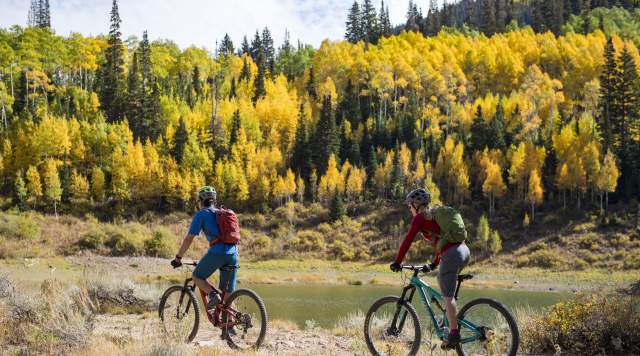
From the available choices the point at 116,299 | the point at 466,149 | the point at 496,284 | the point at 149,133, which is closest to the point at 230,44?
the point at 149,133

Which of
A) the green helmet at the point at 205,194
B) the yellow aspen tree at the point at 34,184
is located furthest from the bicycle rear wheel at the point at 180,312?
the yellow aspen tree at the point at 34,184

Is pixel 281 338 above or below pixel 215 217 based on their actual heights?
below

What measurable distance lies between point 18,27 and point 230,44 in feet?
188

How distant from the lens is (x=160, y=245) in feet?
196

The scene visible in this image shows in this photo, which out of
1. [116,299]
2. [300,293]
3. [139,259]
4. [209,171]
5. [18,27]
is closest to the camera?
[116,299]

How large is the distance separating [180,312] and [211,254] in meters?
1.38

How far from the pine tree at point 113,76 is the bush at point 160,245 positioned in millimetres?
29844

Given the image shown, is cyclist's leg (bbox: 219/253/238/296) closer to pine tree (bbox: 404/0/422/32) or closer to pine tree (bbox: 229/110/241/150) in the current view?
pine tree (bbox: 229/110/241/150)

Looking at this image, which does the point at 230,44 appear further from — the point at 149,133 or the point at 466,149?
the point at 466,149

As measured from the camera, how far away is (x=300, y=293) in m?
36.6

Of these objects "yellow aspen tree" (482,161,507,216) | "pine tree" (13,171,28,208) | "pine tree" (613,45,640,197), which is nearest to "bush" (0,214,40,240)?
"pine tree" (13,171,28,208)

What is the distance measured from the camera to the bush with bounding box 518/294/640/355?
875 centimetres

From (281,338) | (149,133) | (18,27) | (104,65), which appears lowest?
(281,338)

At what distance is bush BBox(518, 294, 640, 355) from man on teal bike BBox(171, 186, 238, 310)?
16.0ft
